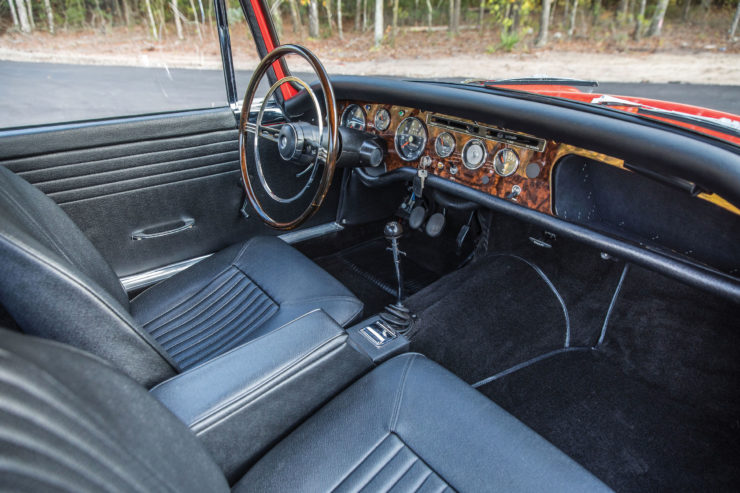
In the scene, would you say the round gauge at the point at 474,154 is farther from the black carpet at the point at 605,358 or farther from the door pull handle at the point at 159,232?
the door pull handle at the point at 159,232

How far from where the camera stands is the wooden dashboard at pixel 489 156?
147 centimetres

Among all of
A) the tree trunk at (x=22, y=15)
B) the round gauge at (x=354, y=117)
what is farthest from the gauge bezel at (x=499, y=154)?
the tree trunk at (x=22, y=15)

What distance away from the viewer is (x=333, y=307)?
1.36 meters

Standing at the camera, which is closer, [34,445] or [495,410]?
[34,445]

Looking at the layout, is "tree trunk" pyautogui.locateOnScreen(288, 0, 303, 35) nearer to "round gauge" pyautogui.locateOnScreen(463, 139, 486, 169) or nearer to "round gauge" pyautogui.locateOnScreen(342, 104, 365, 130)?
"round gauge" pyautogui.locateOnScreen(342, 104, 365, 130)

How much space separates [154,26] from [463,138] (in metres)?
1.35

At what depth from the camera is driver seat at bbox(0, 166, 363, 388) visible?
700mm

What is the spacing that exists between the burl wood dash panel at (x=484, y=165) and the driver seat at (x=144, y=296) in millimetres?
708

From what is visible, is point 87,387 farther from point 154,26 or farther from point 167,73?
point 167,73

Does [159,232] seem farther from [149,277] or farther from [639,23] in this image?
[639,23]

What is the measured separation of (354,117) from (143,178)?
966 millimetres

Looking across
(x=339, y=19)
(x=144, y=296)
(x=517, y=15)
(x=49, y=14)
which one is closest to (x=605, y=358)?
(x=144, y=296)

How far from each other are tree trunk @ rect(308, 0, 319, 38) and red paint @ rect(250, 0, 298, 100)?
244 millimetres

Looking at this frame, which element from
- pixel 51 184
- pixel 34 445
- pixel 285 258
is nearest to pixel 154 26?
pixel 51 184
